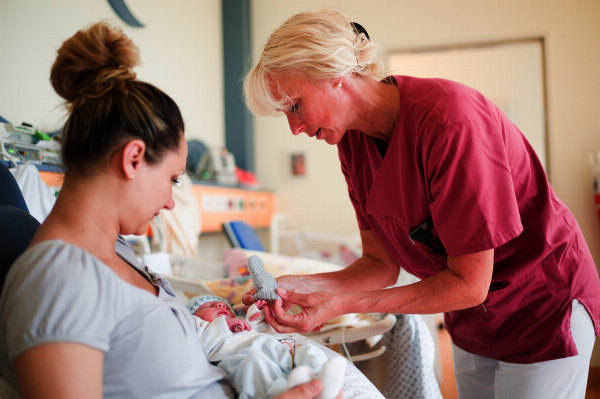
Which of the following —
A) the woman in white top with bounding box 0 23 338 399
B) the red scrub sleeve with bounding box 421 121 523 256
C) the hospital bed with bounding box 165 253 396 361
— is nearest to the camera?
the woman in white top with bounding box 0 23 338 399

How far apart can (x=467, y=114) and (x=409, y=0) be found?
3.68m

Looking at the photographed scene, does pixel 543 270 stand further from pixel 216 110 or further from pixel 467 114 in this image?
pixel 216 110

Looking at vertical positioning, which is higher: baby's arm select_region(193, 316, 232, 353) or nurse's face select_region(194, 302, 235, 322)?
baby's arm select_region(193, 316, 232, 353)

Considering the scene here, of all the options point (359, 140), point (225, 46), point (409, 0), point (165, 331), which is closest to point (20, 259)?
point (165, 331)

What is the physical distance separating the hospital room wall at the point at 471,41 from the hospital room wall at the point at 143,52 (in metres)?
0.58

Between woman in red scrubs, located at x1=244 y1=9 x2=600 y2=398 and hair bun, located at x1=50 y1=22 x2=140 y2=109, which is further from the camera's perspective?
woman in red scrubs, located at x1=244 y1=9 x2=600 y2=398

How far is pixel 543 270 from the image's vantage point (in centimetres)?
109

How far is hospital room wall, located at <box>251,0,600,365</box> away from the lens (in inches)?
146

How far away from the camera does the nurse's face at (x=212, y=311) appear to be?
131 centimetres

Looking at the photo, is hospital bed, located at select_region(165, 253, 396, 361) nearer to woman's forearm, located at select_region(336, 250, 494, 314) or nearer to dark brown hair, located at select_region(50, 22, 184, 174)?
woman's forearm, located at select_region(336, 250, 494, 314)

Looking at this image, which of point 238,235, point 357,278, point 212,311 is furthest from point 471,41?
point 212,311

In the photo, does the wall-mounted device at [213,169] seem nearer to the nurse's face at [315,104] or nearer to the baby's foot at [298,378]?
the nurse's face at [315,104]

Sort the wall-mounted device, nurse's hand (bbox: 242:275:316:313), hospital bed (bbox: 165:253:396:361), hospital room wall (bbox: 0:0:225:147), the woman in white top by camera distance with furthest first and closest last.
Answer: the wall-mounted device, hospital room wall (bbox: 0:0:225:147), hospital bed (bbox: 165:253:396:361), nurse's hand (bbox: 242:275:316:313), the woman in white top

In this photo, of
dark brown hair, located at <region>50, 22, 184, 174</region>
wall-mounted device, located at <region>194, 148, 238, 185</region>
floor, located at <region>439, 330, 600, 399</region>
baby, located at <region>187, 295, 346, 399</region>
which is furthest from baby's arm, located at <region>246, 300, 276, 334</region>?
wall-mounted device, located at <region>194, 148, 238, 185</region>
